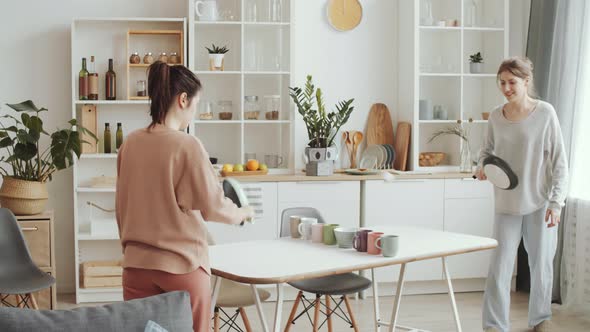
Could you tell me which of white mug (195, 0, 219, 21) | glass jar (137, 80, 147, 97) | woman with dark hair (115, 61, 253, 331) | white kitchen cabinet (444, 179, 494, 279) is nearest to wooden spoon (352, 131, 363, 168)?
white kitchen cabinet (444, 179, 494, 279)

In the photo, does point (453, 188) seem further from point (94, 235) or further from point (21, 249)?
point (21, 249)

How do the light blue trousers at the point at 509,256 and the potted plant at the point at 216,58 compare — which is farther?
the potted plant at the point at 216,58

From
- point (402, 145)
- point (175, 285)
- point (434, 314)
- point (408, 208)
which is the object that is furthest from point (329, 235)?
point (402, 145)

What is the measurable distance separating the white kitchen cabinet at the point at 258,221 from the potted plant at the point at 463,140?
1.43 meters

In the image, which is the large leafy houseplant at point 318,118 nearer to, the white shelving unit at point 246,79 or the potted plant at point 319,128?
the potted plant at point 319,128

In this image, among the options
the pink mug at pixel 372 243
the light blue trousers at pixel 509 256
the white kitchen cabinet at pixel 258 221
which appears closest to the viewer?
the pink mug at pixel 372 243

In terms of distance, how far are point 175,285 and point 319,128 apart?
3107 millimetres

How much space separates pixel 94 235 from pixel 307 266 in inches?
112

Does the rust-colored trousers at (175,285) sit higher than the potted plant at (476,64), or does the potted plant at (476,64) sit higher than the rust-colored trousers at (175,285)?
the potted plant at (476,64)

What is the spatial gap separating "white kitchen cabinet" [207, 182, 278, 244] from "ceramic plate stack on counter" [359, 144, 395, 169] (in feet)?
2.78

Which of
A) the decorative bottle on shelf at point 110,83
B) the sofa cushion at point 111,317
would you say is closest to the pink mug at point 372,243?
the sofa cushion at point 111,317

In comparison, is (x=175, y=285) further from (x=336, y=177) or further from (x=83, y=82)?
(x=83, y=82)

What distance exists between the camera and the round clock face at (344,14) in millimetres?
5957

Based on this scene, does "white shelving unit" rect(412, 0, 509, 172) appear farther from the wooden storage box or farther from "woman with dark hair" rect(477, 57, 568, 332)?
the wooden storage box
